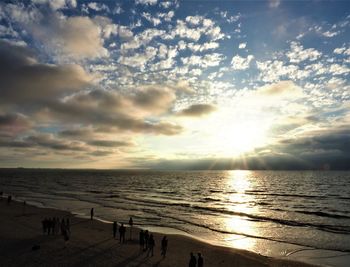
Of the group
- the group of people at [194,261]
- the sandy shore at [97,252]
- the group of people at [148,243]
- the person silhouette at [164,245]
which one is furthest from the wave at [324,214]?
the group of people at [194,261]

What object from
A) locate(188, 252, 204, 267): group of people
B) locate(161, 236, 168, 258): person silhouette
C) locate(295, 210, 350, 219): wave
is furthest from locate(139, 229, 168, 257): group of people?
locate(295, 210, 350, 219): wave

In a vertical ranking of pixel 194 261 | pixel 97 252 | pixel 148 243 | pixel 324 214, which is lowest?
pixel 97 252

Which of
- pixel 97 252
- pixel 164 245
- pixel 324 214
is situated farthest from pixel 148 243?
pixel 324 214

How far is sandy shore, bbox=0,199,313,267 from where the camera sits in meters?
22.8

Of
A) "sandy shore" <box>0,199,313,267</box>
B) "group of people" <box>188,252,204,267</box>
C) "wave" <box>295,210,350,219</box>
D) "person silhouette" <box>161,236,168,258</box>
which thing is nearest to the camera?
"group of people" <box>188,252,204,267</box>

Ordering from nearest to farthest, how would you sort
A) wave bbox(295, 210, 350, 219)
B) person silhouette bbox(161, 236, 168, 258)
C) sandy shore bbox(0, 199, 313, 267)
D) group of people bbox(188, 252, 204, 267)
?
group of people bbox(188, 252, 204, 267), sandy shore bbox(0, 199, 313, 267), person silhouette bbox(161, 236, 168, 258), wave bbox(295, 210, 350, 219)

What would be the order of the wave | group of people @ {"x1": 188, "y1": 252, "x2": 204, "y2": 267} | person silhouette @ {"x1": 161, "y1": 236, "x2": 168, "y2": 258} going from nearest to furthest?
group of people @ {"x1": 188, "y1": 252, "x2": 204, "y2": 267} → person silhouette @ {"x1": 161, "y1": 236, "x2": 168, "y2": 258} → the wave

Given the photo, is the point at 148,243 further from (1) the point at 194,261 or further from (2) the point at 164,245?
(1) the point at 194,261

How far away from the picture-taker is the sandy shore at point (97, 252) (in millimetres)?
22812

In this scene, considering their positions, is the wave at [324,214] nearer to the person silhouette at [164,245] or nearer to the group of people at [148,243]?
the group of people at [148,243]

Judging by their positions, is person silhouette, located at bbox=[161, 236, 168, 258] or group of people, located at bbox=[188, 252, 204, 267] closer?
group of people, located at bbox=[188, 252, 204, 267]

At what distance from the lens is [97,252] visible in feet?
83.1

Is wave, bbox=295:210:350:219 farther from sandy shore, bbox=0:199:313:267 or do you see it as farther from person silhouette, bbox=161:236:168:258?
person silhouette, bbox=161:236:168:258

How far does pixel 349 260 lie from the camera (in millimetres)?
26703
